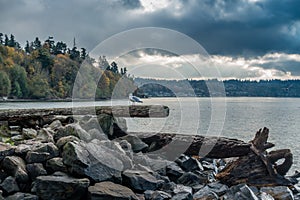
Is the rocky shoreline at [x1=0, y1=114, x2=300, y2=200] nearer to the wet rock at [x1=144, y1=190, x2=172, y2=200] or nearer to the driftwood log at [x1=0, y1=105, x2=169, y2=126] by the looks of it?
the wet rock at [x1=144, y1=190, x2=172, y2=200]

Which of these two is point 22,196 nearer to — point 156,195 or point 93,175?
point 93,175

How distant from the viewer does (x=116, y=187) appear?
764 cm

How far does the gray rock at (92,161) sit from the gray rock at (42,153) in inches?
15.3

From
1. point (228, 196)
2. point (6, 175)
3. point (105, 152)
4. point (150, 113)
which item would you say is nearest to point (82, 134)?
point (105, 152)

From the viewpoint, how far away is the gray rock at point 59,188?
23.6ft

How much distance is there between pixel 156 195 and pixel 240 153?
4.17 m

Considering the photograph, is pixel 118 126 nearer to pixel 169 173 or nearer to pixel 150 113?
pixel 150 113

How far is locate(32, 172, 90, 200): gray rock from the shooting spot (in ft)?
23.6

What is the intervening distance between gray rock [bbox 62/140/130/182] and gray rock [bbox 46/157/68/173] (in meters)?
0.11

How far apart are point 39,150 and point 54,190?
4.65 ft

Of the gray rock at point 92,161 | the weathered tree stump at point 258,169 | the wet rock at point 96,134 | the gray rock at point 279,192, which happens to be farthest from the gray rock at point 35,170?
the gray rock at point 279,192

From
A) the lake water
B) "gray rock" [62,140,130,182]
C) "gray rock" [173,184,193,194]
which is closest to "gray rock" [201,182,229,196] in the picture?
"gray rock" [173,184,193,194]

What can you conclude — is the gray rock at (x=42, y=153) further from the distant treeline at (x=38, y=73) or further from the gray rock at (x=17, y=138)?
the distant treeline at (x=38, y=73)

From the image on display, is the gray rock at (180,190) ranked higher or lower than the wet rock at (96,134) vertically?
lower
